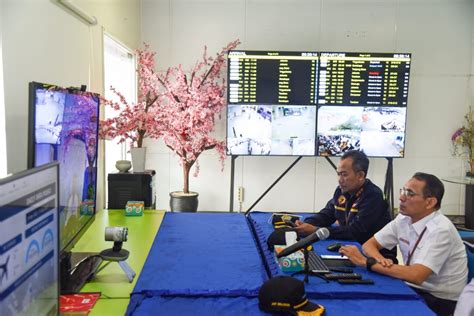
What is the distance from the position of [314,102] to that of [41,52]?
9.80 ft

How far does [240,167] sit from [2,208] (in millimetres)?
4499

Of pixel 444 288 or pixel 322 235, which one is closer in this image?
pixel 322 235

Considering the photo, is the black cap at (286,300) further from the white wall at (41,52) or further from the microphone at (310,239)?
the white wall at (41,52)

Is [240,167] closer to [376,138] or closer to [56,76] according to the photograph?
[376,138]

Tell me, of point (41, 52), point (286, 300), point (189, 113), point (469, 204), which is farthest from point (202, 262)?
point (469, 204)

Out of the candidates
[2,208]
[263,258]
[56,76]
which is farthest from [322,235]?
[56,76]

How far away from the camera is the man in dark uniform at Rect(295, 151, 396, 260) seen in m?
2.47

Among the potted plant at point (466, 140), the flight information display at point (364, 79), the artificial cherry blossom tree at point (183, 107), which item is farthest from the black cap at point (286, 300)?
the potted plant at point (466, 140)

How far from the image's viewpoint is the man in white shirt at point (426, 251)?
1.89 meters

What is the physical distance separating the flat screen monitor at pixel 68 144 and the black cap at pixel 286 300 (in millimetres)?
770

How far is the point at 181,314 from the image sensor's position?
1.44 m

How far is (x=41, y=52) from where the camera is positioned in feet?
7.64

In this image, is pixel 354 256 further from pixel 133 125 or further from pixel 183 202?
pixel 183 202

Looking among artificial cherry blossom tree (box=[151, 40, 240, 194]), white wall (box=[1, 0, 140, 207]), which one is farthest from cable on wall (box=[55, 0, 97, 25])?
artificial cherry blossom tree (box=[151, 40, 240, 194])
